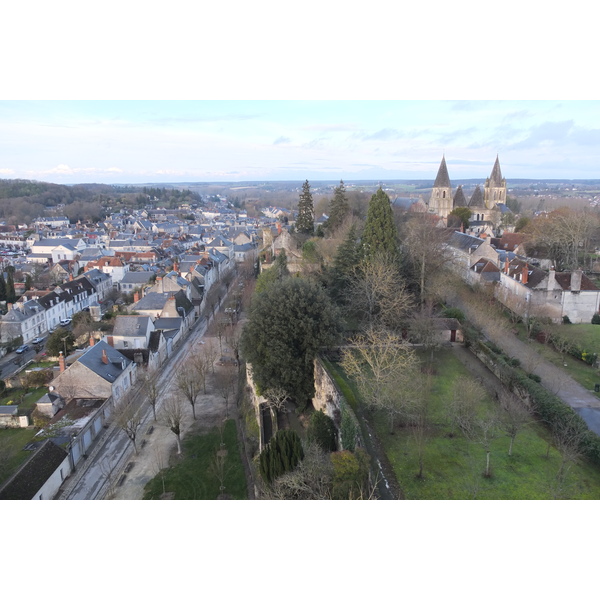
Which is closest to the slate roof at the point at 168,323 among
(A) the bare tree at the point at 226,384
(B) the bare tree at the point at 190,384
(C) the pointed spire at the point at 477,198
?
(A) the bare tree at the point at 226,384

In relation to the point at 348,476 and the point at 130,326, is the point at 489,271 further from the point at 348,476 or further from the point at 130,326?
the point at 348,476

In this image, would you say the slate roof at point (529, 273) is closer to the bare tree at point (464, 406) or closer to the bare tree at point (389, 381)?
the bare tree at point (389, 381)

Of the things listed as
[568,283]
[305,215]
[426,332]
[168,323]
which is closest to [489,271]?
[568,283]

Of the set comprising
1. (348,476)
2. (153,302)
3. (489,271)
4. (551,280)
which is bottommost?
(153,302)

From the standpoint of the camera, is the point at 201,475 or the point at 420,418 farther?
the point at 201,475

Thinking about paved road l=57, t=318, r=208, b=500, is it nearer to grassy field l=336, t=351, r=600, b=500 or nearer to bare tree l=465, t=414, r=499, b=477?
grassy field l=336, t=351, r=600, b=500

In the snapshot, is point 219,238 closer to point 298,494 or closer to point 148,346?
point 148,346

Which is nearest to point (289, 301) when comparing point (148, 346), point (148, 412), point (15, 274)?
point (148, 412)
